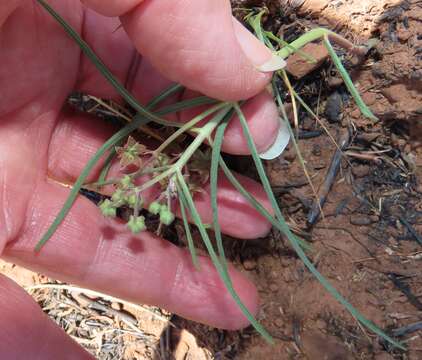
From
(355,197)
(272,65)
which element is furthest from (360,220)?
(272,65)

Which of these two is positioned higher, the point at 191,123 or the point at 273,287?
the point at 191,123

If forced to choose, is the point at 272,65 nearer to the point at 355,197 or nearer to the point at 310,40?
the point at 310,40

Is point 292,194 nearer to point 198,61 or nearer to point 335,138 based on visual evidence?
point 335,138

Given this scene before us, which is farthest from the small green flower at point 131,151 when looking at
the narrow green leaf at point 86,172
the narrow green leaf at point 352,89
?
the narrow green leaf at point 352,89

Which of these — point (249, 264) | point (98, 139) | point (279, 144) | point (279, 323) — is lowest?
point (279, 323)

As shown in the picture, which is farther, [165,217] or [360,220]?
[360,220]

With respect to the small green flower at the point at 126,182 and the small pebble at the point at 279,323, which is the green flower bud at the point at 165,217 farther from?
the small pebble at the point at 279,323

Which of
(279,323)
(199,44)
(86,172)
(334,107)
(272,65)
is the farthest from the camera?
(279,323)
